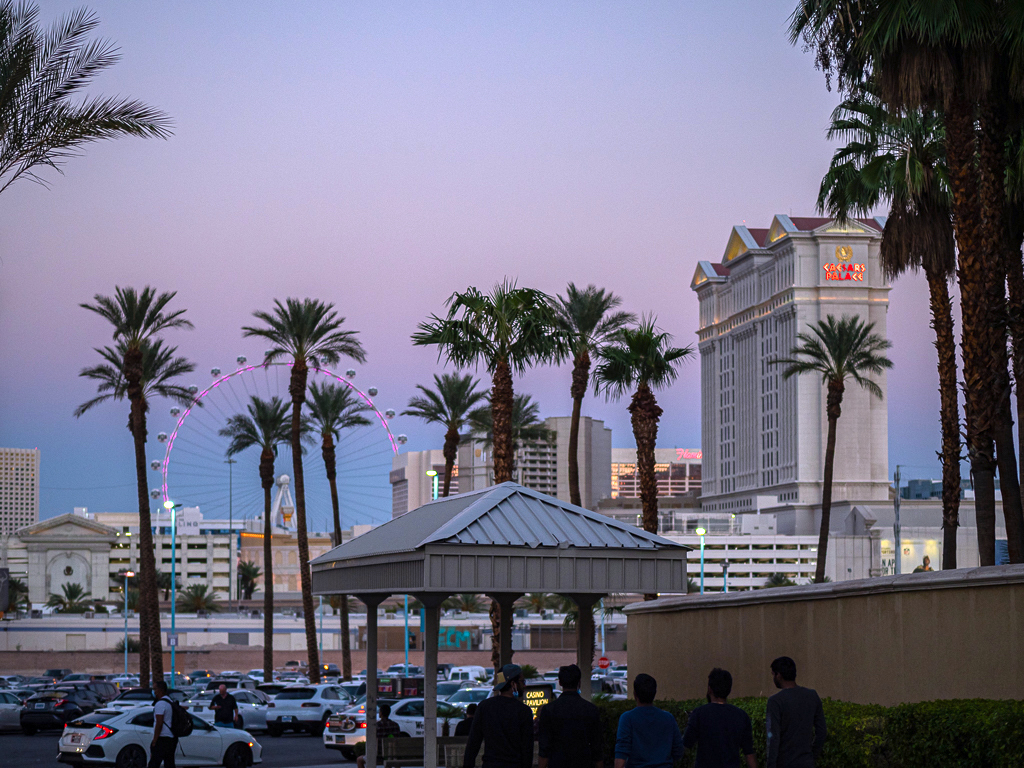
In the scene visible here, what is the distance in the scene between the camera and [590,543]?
579 inches

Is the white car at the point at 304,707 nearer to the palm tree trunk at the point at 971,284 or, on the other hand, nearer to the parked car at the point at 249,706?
the parked car at the point at 249,706

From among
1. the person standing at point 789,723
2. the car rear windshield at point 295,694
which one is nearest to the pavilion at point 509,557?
the person standing at point 789,723

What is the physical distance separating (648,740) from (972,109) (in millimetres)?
14611

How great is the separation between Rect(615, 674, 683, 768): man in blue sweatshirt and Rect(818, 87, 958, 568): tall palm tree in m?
18.0

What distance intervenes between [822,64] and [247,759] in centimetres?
1663

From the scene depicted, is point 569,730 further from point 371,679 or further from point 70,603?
point 70,603

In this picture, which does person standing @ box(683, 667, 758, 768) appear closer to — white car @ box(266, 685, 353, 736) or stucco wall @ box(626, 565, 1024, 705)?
stucco wall @ box(626, 565, 1024, 705)

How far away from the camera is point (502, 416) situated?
38062 mm

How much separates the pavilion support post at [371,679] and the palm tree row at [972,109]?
981cm

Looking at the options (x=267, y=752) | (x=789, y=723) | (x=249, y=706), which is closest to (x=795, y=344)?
(x=249, y=706)

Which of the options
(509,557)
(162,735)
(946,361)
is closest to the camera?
(509,557)

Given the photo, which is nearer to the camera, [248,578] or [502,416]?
[502,416]

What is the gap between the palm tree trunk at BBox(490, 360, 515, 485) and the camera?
37.4 m

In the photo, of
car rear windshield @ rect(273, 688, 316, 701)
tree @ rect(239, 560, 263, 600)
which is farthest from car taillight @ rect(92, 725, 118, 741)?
tree @ rect(239, 560, 263, 600)
